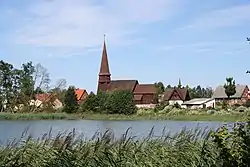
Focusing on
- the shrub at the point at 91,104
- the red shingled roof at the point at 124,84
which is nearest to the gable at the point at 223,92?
the red shingled roof at the point at 124,84

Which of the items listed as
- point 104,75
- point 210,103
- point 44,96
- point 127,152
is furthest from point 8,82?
point 127,152

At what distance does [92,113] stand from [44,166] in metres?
56.4

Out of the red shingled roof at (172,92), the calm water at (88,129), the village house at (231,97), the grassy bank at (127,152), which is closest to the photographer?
the grassy bank at (127,152)

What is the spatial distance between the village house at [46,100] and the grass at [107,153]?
57605mm

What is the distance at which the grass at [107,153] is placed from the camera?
8625 mm

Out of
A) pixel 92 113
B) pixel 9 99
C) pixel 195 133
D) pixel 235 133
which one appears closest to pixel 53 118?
pixel 92 113

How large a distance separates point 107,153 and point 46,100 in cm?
5951

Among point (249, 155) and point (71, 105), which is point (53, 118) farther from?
point (249, 155)

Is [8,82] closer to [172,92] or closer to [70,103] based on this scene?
[70,103]

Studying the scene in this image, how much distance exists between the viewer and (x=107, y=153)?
891 centimetres

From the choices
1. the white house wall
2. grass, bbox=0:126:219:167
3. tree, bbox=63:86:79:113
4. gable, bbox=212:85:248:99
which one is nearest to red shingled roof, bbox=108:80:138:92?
the white house wall

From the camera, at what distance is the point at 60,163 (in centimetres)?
848

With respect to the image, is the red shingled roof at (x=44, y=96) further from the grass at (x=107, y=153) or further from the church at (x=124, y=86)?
the grass at (x=107, y=153)

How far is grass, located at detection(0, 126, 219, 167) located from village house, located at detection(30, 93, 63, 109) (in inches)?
2268
